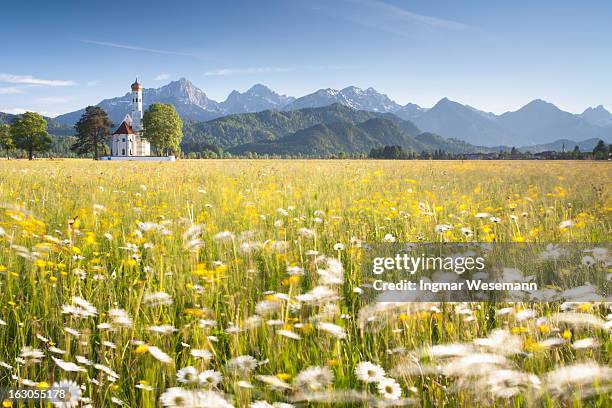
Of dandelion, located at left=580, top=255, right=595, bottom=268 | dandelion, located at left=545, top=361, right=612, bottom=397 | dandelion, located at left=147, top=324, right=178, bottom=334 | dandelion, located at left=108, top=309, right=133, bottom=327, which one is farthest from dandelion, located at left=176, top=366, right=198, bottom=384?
dandelion, located at left=580, top=255, right=595, bottom=268

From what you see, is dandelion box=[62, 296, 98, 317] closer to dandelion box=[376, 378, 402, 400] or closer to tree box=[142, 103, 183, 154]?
dandelion box=[376, 378, 402, 400]

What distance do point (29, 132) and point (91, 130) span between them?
1150 cm

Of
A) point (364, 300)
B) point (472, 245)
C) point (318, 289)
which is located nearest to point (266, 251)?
point (364, 300)

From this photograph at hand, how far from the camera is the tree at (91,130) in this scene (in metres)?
86.1

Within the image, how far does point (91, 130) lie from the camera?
283 feet

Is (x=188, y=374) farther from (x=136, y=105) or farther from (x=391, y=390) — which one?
(x=136, y=105)

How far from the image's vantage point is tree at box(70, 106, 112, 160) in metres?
86.1

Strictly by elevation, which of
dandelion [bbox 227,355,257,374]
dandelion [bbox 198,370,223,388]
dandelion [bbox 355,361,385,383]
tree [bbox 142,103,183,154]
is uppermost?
tree [bbox 142,103,183,154]

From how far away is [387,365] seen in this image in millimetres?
2252

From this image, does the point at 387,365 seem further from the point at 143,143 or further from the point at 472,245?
the point at 143,143

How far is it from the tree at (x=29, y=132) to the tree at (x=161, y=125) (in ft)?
67.9

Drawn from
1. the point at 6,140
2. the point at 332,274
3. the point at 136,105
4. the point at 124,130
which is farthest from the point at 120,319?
the point at 136,105

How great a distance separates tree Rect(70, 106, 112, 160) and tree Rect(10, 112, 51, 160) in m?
6.10

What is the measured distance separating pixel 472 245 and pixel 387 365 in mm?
2522
